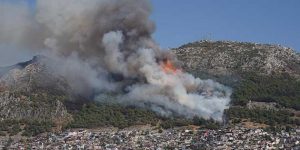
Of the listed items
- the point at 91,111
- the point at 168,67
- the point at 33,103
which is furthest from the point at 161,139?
Answer: the point at 33,103

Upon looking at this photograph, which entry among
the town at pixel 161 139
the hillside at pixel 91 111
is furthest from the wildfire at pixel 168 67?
the town at pixel 161 139

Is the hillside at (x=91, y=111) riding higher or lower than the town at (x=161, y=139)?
higher

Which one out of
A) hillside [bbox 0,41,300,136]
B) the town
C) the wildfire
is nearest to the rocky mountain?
hillside [bbox 0,41,300,136]

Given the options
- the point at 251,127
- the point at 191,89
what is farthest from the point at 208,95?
the point at 251,127

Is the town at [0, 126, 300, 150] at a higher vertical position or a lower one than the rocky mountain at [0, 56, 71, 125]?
lower

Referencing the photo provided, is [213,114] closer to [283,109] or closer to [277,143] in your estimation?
[283,109]

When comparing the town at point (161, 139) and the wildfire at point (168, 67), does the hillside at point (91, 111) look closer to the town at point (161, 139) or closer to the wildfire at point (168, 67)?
the town at point (161, 139)

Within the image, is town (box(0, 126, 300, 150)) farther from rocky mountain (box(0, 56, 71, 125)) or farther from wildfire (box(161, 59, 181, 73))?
wildfire (box(161, 59, 181, 73))
